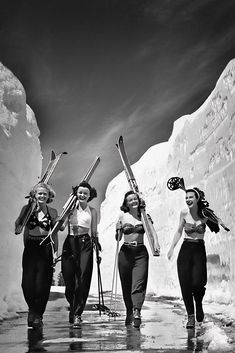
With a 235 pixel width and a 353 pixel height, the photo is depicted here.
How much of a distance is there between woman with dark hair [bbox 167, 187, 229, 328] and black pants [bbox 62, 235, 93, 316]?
0.99 meters

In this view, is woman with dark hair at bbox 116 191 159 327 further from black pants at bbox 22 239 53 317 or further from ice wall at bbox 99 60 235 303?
ice wall at bbox 99 60 235 303

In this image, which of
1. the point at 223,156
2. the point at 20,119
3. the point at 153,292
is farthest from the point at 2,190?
the point at 153,292

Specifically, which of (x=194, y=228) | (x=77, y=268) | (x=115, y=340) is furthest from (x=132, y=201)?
(x=115, y=340)

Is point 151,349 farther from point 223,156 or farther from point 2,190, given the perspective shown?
point 223,156

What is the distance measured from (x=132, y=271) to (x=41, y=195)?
144 centimetres

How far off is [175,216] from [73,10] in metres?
16.4

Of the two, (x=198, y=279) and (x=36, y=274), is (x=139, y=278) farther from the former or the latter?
(x=36, y=274)

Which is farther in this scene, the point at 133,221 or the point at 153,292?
the point at 153,292

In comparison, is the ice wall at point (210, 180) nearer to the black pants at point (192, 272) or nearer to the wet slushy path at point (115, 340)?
the black pants at point (192, 272)

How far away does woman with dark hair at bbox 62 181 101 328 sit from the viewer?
236 inches

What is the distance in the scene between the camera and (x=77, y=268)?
20.0 ft

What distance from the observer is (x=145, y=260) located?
6133mm

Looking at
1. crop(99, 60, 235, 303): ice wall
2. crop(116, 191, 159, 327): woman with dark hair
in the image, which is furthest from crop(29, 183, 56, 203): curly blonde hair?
crop(99, 60, 235, 303): ice wall

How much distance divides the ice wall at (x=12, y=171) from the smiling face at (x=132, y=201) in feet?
17.1
